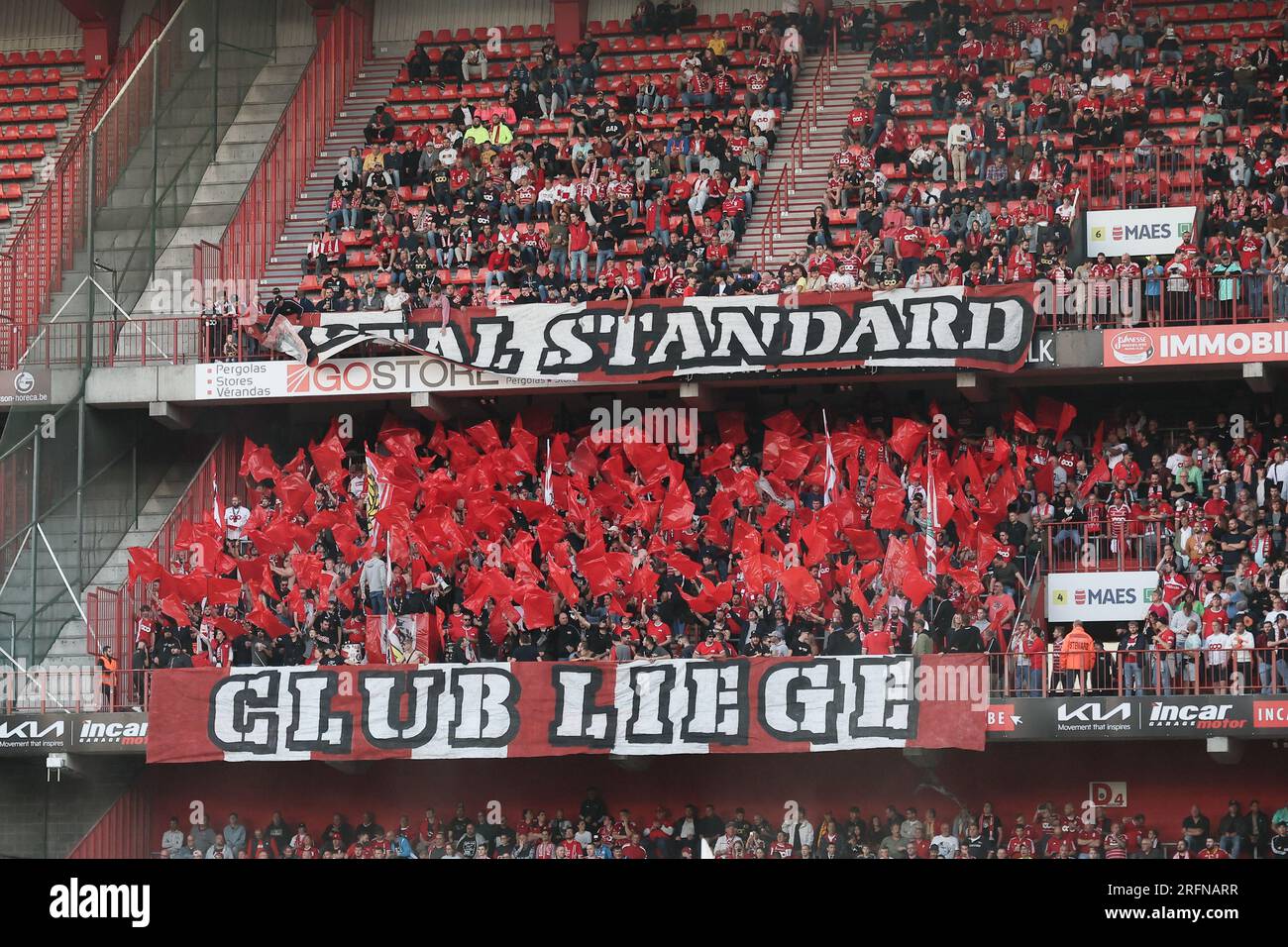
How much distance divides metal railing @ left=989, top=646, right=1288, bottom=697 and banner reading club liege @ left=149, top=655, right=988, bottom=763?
2.24 ft

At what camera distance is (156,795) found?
27484 mm

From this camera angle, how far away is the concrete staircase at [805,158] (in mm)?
29844

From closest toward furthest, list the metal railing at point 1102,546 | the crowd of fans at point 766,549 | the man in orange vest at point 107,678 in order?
the crowd of fans at point 766,549 → the metal railing at point 1102,546 → the man in orange vest at point 107,678

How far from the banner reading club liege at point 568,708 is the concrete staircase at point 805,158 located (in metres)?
7.37

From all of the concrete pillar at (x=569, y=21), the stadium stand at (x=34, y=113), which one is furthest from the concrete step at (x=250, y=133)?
the concrete pillar at (x=569, y=21)

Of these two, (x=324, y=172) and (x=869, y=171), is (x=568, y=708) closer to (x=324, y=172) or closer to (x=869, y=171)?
(x=869, y=171)

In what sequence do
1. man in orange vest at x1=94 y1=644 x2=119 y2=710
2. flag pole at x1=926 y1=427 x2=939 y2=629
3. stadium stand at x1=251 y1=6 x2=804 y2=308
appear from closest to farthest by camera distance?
flag pole at x1=926 y1=427 x2=939 y2=629 < man in orange vest at x1=94 y1=644 x2=119 y2=710 < stadium stand at x1=251 y1=6 x2=804 y2=308

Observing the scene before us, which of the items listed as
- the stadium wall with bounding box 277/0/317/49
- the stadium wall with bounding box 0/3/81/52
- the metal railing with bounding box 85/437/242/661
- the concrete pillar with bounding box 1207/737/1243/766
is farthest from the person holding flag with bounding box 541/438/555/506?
the stadium wall with bounding box 0/3/81/52

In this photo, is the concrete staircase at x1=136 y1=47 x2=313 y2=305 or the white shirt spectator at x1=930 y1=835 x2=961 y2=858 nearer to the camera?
the white shirt spectator at x1=930 y1=835 x2=961 y2=858

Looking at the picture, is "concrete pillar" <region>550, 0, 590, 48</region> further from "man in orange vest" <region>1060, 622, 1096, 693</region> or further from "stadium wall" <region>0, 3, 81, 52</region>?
"man in orange vest" <region>1060, 622, 1096, 693</region>

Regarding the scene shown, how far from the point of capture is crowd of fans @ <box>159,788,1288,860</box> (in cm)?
2377

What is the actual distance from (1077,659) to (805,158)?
1048cm

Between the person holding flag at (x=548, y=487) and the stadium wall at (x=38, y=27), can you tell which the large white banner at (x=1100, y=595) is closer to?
the person holding flag at (x=548, y=487)
